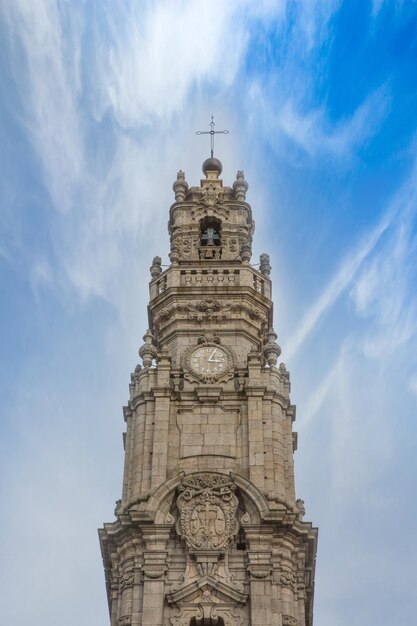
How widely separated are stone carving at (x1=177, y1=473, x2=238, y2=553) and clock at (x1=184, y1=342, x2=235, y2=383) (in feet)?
14.9

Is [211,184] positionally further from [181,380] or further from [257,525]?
[257,525]

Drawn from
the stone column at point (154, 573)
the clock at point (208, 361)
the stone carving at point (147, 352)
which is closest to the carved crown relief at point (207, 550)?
the stone column at point (154, 573)

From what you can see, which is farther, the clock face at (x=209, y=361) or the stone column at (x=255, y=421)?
the clock face at (x=209, y=361)

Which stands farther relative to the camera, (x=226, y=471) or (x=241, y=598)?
(x=226, y=471)

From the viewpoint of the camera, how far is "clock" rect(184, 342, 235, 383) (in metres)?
39.5

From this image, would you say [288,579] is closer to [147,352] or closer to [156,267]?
[147,352]

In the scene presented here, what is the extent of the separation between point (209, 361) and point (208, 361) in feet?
0.12

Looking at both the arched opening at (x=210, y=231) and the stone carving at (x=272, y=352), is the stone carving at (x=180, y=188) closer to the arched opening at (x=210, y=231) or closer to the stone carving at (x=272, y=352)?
the arched opening at (x=210, y=231)

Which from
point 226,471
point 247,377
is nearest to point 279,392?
point 247,377

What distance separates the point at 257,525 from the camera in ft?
Result: 114

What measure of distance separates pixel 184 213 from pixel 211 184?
8.15 ft

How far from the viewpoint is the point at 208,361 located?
132 ft

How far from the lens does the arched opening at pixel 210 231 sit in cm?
4638

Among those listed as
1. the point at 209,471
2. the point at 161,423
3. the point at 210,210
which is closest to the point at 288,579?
the point at 209,471
